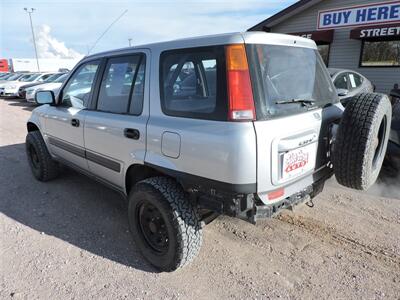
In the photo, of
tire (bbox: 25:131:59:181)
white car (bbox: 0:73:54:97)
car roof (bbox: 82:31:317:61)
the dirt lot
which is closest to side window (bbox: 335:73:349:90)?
the dirt lot

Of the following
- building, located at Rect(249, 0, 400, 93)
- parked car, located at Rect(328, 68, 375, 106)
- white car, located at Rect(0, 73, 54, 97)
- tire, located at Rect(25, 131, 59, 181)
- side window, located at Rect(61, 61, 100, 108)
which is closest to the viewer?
side window, located at Rect(61, 61, 100, 108)

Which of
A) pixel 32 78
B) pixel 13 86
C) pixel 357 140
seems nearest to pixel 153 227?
pixel 357 140

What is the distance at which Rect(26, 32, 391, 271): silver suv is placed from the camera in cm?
207

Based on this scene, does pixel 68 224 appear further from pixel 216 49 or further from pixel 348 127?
pixel 348 127

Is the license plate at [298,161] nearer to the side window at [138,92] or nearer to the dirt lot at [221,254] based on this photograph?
the dirt lot at [221,254]

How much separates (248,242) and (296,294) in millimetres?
746

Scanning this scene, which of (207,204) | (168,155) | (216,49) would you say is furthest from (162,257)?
(216,49)

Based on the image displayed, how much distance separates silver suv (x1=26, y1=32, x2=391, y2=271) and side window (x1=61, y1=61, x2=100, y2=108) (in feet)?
0.99

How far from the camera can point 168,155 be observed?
2.41m

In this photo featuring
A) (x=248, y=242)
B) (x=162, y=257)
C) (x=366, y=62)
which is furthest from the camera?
(x=366, y=62)

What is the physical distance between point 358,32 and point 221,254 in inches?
420

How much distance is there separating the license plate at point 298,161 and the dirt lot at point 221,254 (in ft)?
2.88

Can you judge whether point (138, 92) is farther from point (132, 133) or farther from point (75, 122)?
point (75, 122)

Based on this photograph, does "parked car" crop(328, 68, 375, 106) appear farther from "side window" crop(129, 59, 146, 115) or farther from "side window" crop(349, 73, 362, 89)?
"side window" crop(129, 59, 146, 115)
